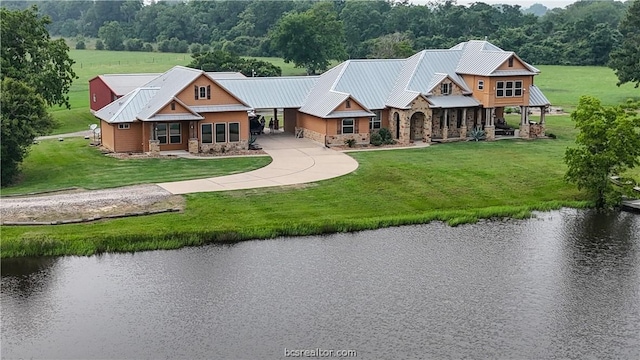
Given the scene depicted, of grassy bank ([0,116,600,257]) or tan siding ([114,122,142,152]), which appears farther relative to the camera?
tan siding ([114,122,142,152])

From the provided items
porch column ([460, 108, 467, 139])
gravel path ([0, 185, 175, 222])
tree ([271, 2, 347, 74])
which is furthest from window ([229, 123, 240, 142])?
tree ([271, 2, 347, 74])

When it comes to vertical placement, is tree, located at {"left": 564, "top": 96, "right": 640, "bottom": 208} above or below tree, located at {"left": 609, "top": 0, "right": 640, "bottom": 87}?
below

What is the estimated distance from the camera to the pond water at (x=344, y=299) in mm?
25562

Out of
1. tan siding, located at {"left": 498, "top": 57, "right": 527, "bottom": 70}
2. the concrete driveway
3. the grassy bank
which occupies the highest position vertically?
tan siding, located at {"left": 498, "top": 57, "right": 527, "bottom": 70}

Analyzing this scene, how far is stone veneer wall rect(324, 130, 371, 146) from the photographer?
57344 millimetres

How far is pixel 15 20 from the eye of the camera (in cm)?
5884

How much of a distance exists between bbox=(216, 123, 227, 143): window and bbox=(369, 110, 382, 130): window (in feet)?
36.7

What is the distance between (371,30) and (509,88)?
7050cm

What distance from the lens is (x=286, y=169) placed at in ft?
161

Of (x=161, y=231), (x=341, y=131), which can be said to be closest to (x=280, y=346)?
(x=161, y=231)

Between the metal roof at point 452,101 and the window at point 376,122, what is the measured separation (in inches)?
148

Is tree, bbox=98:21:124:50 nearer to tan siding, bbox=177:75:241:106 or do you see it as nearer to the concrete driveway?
the concrete driveway

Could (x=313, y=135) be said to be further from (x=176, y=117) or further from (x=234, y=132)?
(x=176, y=117)

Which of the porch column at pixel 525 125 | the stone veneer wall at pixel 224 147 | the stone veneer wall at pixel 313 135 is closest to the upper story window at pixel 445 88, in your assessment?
the porch column at pixel 525 125
